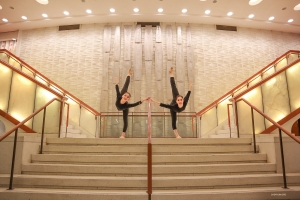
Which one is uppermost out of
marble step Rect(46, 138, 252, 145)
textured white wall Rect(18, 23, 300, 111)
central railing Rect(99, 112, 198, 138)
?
textured white wall Rect(18, 23, 300, 111)

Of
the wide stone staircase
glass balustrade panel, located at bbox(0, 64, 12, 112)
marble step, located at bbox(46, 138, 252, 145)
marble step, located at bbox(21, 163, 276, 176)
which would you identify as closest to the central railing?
glass balustrade panel, located at bbox(0, 64, 12, 112)

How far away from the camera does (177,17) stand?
11.6 meters

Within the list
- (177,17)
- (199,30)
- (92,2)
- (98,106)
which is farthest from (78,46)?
(199,30)

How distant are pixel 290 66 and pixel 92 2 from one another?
849 centimetres

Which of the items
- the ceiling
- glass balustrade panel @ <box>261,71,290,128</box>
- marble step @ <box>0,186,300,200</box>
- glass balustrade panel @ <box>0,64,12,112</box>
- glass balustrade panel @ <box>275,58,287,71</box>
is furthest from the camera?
the ceiling

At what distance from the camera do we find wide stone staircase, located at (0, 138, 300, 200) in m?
3.09

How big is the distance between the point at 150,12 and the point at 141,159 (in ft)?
29.5

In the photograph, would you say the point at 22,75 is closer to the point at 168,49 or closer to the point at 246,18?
the point at 168,49

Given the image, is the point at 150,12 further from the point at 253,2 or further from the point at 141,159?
the point at 141,159

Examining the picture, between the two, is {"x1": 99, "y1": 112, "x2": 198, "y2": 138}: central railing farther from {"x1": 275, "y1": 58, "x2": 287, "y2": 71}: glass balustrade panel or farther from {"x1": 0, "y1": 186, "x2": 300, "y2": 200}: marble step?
{"x1": 0, "y1": 186, "x2": 300, "y2": 200}: marble step

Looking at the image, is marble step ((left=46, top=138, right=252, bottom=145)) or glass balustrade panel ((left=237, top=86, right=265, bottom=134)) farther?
glass balustrade panel ((left=237, top=86, right=265, bottom=134))

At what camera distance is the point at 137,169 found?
12.0ft

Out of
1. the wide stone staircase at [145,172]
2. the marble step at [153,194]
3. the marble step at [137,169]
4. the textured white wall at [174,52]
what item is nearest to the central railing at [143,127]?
the textured white wall at [174,52]

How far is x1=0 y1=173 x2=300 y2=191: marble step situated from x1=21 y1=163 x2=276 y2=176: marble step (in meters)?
0.22
